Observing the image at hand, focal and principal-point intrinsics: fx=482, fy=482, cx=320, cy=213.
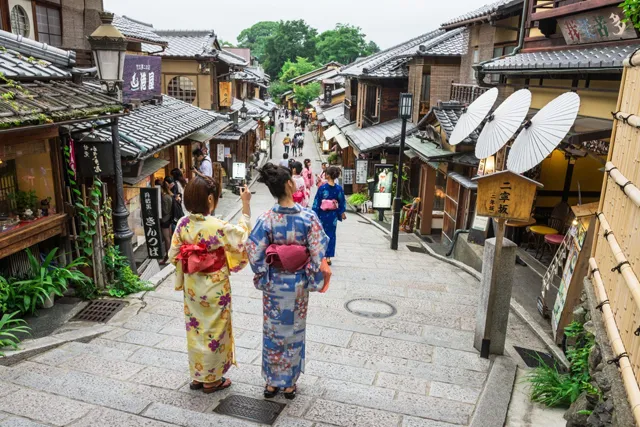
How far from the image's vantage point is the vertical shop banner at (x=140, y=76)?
12836 mm

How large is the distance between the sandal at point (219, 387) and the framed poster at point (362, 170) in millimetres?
18306

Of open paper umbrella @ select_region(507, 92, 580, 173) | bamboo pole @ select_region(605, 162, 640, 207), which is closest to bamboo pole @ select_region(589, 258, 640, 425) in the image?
bamboo pole @ select_region(605, 162, 640, 207)

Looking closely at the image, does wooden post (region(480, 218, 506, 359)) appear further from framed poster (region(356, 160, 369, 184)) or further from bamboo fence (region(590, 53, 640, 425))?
framed poster (region(356, 160, 369, 184))

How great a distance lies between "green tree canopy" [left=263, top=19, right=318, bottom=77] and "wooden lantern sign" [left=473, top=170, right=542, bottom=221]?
85.0 metres

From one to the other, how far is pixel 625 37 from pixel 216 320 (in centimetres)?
Answer: 771

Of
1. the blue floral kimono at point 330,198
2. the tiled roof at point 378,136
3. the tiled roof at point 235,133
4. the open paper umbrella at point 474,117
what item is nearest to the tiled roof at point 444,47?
the tiled roof at point 378,136

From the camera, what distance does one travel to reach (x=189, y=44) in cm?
2602

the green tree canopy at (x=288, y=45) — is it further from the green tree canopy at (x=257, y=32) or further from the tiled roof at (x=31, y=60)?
the tiled roof at (x=31, y=60)

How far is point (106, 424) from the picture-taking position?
13.7 feet

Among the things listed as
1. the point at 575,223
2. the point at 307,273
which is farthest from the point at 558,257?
the point at 307,273

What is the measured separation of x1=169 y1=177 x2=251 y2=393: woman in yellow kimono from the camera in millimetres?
4676

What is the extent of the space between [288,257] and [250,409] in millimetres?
1519

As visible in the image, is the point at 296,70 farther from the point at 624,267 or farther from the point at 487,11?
the point at 624,267

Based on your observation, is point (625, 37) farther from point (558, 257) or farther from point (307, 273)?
point (307, 273)
